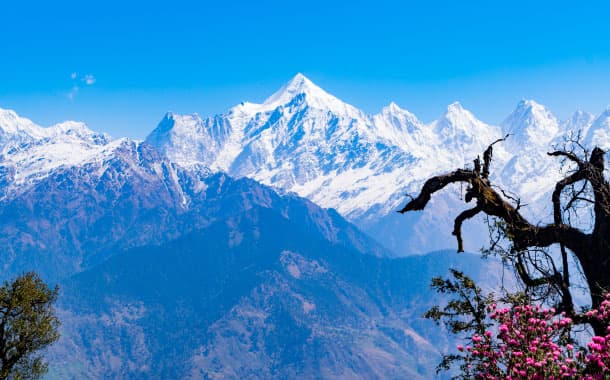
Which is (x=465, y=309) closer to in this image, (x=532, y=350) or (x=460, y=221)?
(x=460, y=221)

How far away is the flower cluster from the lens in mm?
12477

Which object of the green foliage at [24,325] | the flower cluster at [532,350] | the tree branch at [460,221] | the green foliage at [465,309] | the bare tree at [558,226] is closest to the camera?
the flower cluster at [532,350]

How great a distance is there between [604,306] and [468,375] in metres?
3.31

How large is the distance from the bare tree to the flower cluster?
1.75 metres

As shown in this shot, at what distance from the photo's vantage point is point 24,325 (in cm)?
3894

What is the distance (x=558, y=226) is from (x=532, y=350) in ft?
16.3

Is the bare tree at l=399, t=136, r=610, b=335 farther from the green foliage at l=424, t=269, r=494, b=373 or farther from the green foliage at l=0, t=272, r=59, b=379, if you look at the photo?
the green foliage at l=0, t=272, r=59, b=379

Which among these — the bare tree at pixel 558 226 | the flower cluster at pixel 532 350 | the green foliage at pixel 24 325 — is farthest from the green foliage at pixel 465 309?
the green foliage at pixel 24 325

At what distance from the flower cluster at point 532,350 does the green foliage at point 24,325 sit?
2860 cm

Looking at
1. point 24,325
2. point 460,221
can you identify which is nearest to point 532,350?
point 460,221

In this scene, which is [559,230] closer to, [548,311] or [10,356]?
[548,311]

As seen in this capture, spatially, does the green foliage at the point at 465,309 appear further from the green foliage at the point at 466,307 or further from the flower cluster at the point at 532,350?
the flower cluster at the point at 532,350

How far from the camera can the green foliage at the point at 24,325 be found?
3712 cm

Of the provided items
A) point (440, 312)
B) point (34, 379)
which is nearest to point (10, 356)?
point (34, 379)
